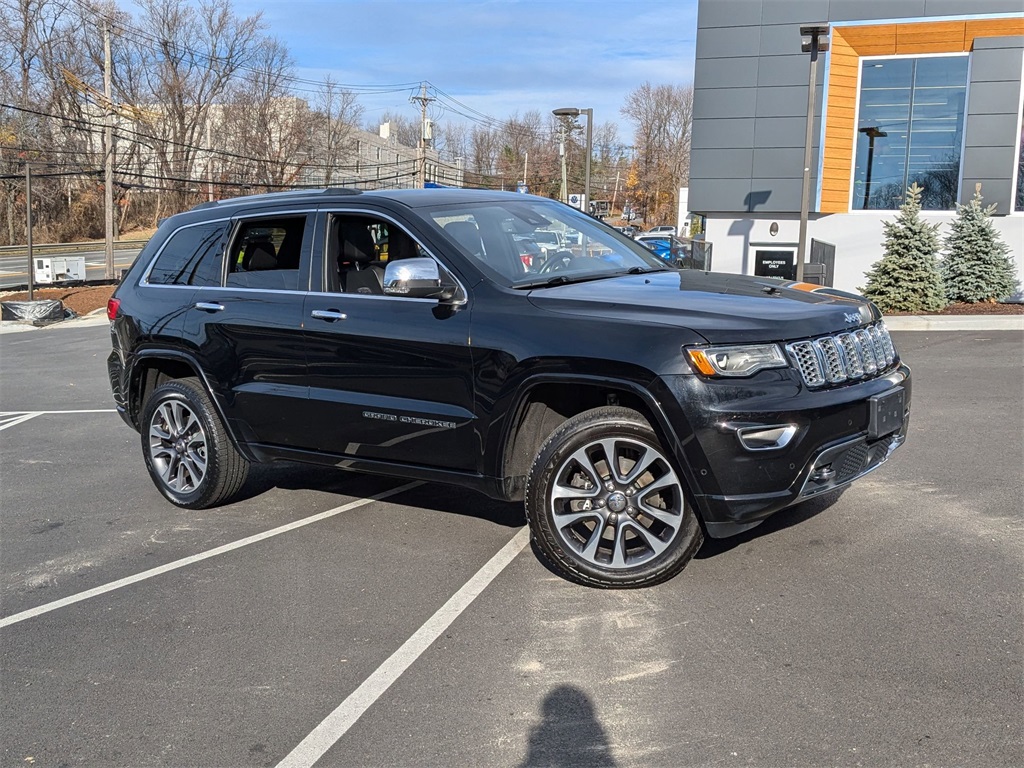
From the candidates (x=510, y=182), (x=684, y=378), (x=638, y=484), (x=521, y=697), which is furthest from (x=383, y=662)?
(x=510, y=182)

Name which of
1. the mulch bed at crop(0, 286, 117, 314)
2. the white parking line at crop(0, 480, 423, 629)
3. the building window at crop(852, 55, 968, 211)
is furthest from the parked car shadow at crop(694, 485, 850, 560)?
the mulch bed at crop(0, 286, 117, 314)

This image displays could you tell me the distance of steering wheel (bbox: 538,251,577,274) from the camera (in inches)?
203

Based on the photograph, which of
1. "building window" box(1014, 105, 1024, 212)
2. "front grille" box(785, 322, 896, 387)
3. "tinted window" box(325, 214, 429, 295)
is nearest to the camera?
"front grille" box(785, 322, 896, 387)

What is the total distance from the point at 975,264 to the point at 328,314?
14889mm

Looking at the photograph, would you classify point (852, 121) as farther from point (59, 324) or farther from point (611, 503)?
point (611, 503)

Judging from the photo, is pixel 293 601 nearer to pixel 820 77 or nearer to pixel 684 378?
pixel 684 378

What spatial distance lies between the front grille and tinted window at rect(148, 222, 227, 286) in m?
3.59

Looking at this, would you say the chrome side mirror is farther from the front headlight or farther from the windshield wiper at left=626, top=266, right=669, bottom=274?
the front headlight

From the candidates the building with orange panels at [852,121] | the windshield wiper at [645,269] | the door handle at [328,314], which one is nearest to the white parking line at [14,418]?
the door handle at [328,314]

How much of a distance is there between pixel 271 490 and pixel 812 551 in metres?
3.65

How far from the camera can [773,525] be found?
529 cm

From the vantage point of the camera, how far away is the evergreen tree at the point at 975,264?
55.1 ft

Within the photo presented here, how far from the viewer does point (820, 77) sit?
21.6 meters

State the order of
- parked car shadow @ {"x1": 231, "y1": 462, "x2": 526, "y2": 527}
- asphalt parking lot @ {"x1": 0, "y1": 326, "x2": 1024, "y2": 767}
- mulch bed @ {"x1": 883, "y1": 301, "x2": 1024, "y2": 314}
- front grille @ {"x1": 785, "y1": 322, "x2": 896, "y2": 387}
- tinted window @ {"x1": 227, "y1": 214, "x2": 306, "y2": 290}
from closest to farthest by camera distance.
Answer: asphalt parking lot @ {"x1": 0, "y1": 326, "x2": 1024, "y2": 767} < front grille @ {"x1": 785, "y1": 322, "x2": 896, "y2": 387} < tinted window @ {"x1": 227, "y1": 214, "x2": 306, "y2": 290} < parked car shadow @ {"x1": 231, "y1": 462, "x2": 526, "y2": 527} < mulch bed @ {"x1": 883, "y1": 301, "x2": 1024, "y2": 314}
